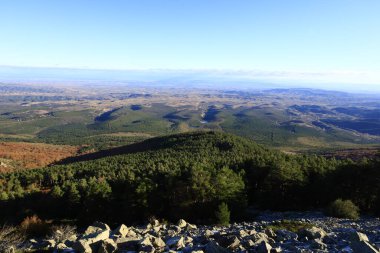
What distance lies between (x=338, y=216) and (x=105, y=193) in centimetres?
2642

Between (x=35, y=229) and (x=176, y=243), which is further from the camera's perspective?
(x=35, y=229)

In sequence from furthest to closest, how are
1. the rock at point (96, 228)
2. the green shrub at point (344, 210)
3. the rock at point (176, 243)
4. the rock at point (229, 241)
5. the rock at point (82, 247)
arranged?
the green shrub at point (344, 210), the rock at point (96, 228), the rock at point (176, 243), the rock at point (229, 241), the rock at point (82, 247)

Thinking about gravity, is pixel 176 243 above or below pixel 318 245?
below

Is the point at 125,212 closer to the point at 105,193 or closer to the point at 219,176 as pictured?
the point at 105,193

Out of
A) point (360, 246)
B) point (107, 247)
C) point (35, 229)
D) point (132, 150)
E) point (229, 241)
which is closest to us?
point (360, 246)

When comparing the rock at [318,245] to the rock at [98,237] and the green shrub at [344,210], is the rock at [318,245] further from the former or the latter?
the green shrub at [344,210]

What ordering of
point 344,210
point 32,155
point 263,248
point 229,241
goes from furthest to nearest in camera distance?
1. point 32,155
2. point 344,210
3. point 229,241
4. point 263,248

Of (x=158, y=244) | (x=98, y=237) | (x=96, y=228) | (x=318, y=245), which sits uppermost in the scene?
(x=318, y=245)

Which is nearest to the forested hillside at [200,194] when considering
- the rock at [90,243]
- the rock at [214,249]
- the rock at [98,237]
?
the rock at [98,237]

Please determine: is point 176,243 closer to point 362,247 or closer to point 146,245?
point 146,245

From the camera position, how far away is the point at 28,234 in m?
32.5

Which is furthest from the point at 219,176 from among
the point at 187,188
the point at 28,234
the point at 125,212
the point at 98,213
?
the point at 28,234

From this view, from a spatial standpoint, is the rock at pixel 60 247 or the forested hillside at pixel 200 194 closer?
the rock at pixel 60 247

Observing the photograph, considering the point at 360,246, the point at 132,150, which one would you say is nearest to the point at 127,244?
the point at 360,246
